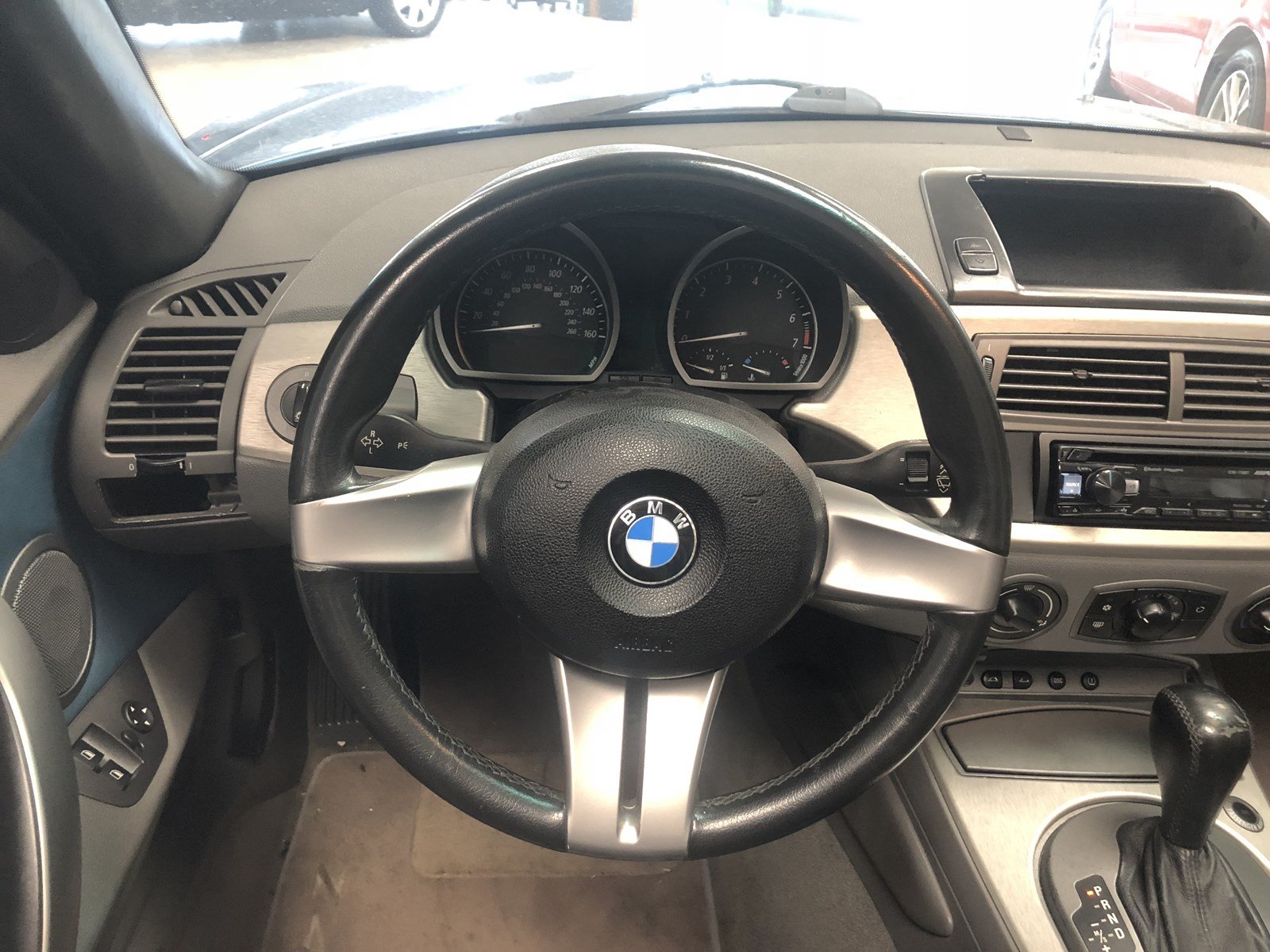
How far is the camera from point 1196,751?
3.57 ft

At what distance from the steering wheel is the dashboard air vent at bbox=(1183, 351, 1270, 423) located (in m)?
0.65

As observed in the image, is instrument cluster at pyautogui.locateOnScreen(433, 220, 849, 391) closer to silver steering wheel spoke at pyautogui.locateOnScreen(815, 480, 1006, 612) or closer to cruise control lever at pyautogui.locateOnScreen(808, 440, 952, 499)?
cruise control lever at pyautogui.locateOnScreen(808, 440, 952, 499)

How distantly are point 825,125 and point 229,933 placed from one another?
1773mm

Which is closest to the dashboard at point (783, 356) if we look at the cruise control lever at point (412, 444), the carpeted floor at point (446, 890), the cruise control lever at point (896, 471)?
the cruise control lever at point (896, 471)

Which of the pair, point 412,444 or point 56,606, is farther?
point 56,606

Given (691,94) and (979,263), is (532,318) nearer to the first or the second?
(691,94)

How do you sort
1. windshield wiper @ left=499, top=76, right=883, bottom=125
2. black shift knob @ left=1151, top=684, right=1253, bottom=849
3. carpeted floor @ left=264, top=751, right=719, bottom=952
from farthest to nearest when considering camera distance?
carpeted floor @ left=264, top=751, right=719, bottom=952
windshield wiper @ left=499, top=76, right=883, bottom=125
black shift knob @ left=1151, top=684, right=1253, bottom=849

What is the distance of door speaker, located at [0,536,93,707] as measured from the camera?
3.73ft

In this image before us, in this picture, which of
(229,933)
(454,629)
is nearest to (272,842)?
(229,933)

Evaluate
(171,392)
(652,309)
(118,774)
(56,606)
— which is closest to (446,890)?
(118,774)

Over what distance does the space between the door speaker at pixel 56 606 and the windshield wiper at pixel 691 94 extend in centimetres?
97

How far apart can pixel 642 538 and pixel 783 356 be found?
0.64 m

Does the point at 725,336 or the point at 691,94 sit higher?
the point at 691,94

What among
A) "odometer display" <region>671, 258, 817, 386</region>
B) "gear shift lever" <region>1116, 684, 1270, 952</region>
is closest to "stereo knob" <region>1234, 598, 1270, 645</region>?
"gear shift lever" <region>1116, 684, 1270, 952</region>
